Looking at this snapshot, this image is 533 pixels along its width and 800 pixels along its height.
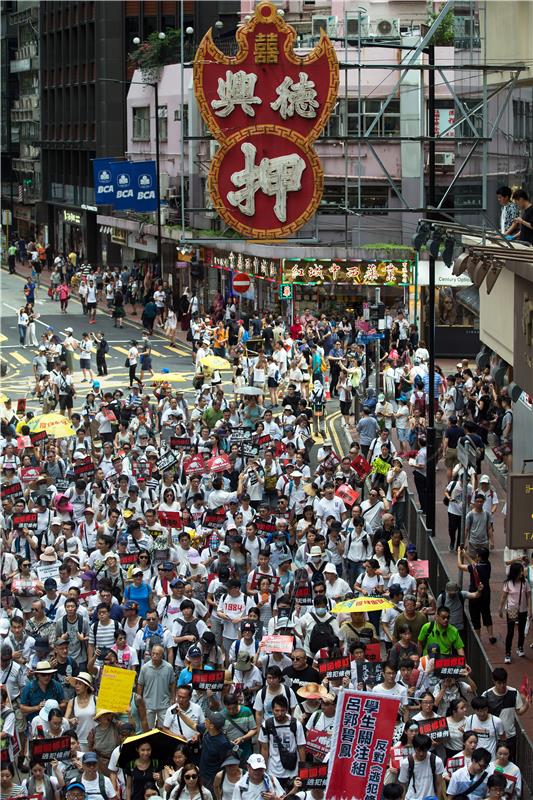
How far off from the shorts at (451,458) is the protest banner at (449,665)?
36.9ft

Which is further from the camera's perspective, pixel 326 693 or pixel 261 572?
pixel 261 572

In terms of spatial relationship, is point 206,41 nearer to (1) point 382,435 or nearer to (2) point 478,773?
(1) point 382,435

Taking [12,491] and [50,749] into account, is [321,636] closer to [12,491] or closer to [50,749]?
[50,749]

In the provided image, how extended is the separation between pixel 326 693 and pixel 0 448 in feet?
33.0

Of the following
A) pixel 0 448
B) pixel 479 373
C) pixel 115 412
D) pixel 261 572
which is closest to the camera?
pixel 261 572

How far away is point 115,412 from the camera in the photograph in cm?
2814

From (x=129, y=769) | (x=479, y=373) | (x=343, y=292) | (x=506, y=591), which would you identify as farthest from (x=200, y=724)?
(x=343, y=292)

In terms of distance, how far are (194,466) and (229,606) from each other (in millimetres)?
6317

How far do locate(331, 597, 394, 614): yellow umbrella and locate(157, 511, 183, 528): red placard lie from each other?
13.9 feet

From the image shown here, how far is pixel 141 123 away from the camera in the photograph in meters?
67.7

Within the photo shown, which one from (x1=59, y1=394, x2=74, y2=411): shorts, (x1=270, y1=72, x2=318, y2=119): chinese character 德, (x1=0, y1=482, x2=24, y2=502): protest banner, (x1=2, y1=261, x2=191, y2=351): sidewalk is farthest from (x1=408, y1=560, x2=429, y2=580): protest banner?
(x1=2, y1=261, x2=191, y2=351): sidewalk

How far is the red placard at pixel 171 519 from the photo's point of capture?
18.9m

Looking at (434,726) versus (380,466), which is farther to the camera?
(380,466)

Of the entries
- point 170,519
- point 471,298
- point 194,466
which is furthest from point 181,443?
point 170,519
